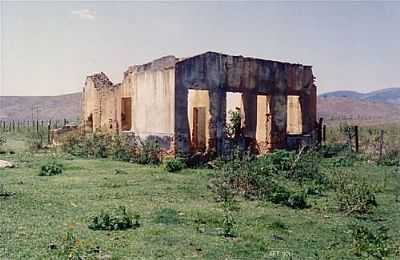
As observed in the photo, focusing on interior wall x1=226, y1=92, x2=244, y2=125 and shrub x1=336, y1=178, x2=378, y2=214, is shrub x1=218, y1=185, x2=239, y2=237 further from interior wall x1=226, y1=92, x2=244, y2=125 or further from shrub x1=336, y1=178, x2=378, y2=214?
interior wall x1=226, y1=92, x2=244, y2=125

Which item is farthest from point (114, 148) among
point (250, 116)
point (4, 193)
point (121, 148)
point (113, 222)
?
point (113, 222)

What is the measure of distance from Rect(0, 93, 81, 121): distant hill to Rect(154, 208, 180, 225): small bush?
80.2 metres

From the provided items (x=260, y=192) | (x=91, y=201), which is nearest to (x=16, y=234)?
(x=91, y=201)

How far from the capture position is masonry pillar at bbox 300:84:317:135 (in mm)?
23094

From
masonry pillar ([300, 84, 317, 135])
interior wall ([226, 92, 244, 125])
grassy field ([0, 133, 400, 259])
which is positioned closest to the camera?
grassy field ([0, 133, 400, 259])

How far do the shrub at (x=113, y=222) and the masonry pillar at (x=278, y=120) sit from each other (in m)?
13.3

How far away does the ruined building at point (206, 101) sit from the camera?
18672 millimetres

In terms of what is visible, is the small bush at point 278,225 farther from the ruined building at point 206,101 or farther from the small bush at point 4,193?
the ruined building at point 206,101

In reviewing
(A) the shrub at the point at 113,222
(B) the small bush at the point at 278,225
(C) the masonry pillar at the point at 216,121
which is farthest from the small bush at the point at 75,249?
(C) the masonry pillar at the point at 216,121

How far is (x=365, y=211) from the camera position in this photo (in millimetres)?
10734

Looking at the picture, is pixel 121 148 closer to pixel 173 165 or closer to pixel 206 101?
pixel 173 165

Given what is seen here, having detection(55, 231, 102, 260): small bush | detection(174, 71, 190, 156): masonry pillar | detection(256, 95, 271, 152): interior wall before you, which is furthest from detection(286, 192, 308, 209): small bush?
detection(256, 95, 271, 152): interior wall

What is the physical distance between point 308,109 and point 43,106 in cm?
8569

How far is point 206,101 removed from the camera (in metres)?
21.2
